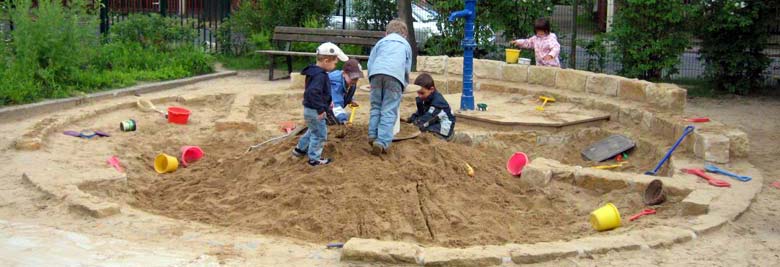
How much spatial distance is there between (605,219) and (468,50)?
445 centimetres

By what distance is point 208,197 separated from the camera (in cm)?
794

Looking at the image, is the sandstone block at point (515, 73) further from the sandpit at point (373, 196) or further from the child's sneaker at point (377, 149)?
the child's sneaker at point (377, 149)

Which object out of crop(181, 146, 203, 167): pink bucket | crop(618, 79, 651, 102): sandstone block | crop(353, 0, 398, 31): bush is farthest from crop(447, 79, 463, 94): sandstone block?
crop(181, 146, 203, 167): pink bucket

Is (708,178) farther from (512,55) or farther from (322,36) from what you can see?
(322,36)

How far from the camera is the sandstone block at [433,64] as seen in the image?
14.0 m

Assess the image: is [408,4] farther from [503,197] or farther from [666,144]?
[503,197]

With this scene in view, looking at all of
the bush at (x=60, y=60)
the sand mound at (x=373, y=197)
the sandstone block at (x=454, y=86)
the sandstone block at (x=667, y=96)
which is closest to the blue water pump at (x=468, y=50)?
the sandstone block at (x=454, y=86)

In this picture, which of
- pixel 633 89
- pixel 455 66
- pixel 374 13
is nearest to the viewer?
pixel 633 89

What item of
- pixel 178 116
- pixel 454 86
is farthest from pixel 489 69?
pixel 178 116

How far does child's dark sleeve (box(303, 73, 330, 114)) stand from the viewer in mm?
8000

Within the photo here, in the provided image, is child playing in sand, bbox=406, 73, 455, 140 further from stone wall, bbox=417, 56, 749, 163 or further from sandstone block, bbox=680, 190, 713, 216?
sandstone block, bbox=680, 190, 713, 216

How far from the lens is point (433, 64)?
14102mm

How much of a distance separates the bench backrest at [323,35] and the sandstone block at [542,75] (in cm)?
354

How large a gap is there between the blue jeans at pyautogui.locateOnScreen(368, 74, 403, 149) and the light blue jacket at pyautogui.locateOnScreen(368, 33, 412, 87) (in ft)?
0.18
